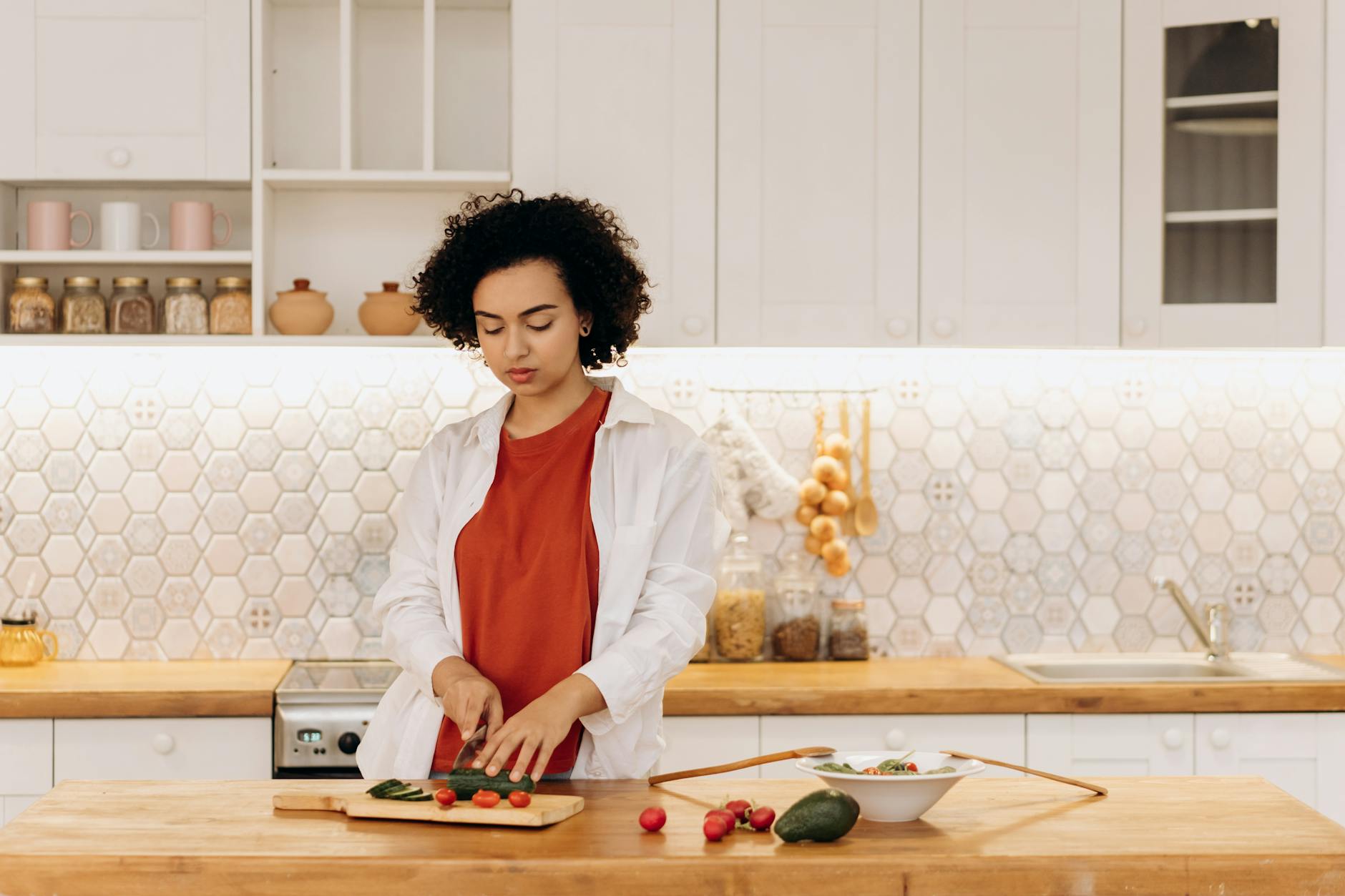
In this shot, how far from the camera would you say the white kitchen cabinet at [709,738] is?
2.79 metres

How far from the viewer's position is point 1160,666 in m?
3.25

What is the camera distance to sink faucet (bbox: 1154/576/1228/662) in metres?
3.24

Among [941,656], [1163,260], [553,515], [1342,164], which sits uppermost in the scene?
[1342,164]

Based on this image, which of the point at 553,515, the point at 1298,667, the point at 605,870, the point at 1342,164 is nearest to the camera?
the point at 605,870

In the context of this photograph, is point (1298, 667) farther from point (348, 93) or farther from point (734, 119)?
point (348, 93)

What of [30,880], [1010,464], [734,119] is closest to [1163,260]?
[1010,464]

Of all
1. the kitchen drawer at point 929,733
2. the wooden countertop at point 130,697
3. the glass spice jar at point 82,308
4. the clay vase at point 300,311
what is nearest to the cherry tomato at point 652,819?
the kitchen drawer at point 929,733

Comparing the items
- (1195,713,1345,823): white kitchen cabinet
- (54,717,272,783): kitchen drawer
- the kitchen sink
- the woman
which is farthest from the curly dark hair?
(1195,713,1345,823): white kitchen cabinet

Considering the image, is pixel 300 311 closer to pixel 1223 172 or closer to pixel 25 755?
pixel 25 755

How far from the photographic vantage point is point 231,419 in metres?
3.30

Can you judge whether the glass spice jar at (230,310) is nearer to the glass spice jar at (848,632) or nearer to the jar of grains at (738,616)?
the jar of grains at (738,616)

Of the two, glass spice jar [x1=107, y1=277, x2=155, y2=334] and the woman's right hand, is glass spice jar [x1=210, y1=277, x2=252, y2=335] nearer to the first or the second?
glass spice jar [x1=107, y1=277, x2=155, y2=334]

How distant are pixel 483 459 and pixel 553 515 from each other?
0.50ft

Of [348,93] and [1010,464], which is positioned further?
[1010,464]
